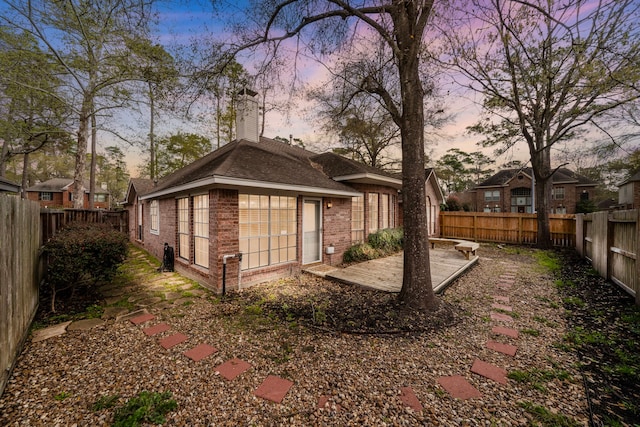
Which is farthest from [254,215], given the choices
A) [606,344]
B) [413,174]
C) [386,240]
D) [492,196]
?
[492,196]

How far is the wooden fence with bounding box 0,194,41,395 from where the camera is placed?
8.17 feet

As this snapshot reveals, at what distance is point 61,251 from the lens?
414 centimetres

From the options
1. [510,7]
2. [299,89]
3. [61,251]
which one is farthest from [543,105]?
[61,251]

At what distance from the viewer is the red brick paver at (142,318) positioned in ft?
13.3

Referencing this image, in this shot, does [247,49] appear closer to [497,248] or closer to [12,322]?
[12,322]

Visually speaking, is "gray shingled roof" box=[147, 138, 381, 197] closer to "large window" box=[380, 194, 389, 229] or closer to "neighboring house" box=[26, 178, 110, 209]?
"large window" box=[380, 194, 389, 229]

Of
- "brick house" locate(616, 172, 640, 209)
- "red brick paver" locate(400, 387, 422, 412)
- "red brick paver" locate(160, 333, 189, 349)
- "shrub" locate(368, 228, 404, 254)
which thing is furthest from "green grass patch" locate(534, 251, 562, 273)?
"brick house" locate(616, 172, 640, 209)

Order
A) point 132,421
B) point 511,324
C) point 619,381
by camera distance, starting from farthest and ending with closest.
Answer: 1. point 511,324
2. point 619,381
3. point 132,421

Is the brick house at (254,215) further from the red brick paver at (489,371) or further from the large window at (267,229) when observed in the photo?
the red brick paver at (489,371)

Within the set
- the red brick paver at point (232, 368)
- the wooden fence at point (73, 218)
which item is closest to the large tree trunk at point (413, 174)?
the red brick paver at point (232, 368)

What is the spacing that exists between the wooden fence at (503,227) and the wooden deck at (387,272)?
23.0 feet

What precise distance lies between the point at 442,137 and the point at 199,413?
60.9 ft

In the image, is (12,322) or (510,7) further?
(510,7)

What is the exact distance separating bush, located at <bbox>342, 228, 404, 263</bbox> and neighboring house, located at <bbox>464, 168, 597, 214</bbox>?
2529 cm
